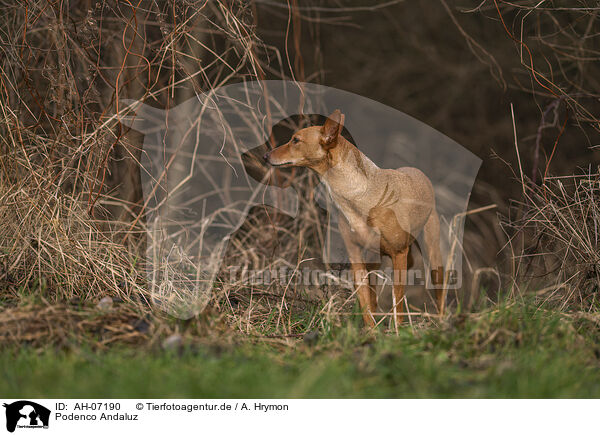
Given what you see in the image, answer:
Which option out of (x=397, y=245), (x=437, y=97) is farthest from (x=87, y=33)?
(x=437, y=97)

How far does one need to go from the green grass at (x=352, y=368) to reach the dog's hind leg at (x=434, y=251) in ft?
3.75

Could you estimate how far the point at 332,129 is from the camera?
3416mm

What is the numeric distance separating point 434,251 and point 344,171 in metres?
1.07

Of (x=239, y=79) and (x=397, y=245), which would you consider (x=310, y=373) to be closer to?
(x=397, y=245)

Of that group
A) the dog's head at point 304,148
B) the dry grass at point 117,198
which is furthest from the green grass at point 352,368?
the dog's head at point 304,148

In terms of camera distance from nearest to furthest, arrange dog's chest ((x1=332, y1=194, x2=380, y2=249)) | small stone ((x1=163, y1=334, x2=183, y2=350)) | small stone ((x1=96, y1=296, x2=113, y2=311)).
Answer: small stone ((x1=163, y1=334, x2=183, y2=350)) < small stone ((x1=96, y1=296, x2=113, y2=311)) < dog's chest ((x1=332, y1=194, x2=380, y2=249))

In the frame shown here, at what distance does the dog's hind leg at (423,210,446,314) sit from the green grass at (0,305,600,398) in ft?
3.75

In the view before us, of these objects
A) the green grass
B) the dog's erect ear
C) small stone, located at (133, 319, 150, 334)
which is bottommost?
the green grass
